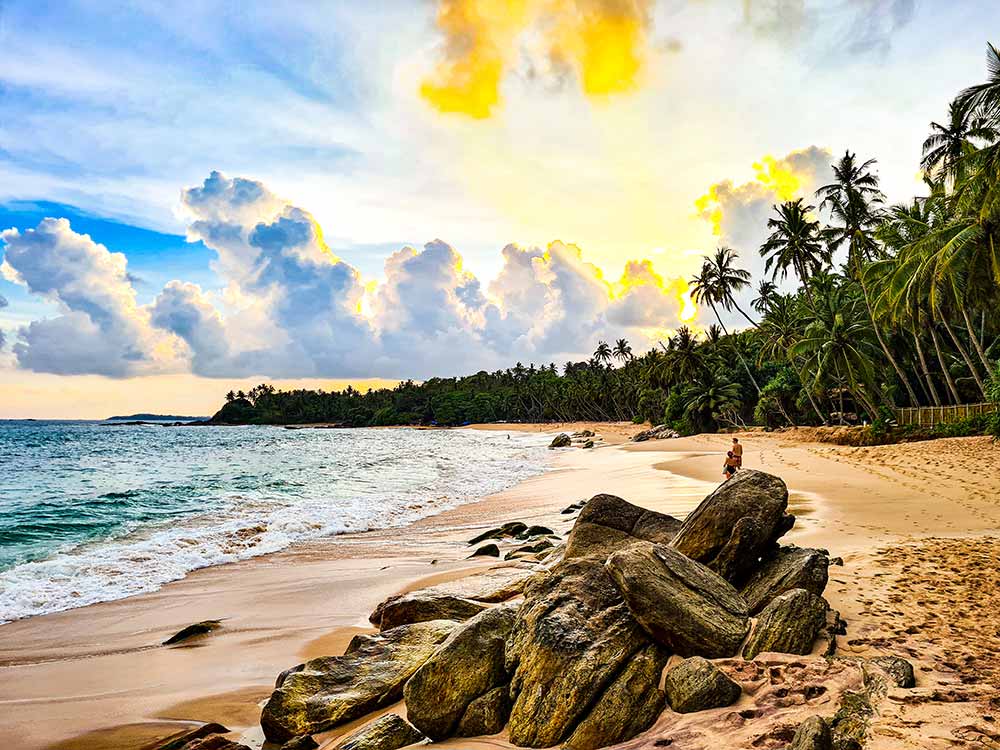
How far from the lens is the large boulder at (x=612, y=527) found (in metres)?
7.77

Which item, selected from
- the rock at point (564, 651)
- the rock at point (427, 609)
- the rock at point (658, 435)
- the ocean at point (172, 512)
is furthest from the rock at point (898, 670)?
the rock at point (658, 435)

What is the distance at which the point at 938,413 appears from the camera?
32031mm

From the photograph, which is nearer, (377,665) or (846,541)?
(377,665)

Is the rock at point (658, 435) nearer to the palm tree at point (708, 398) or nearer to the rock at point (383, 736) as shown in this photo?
the palm tree at point (708, 398)

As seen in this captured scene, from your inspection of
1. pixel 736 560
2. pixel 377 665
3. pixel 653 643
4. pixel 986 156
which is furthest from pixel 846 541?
pixel 986 156

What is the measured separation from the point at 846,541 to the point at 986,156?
57.7 feet

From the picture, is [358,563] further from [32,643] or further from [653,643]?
[653,643]

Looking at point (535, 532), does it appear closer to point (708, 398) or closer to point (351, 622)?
point (351, 622)

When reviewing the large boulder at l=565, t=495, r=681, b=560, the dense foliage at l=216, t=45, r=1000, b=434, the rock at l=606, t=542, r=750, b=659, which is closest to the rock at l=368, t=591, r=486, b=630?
the large boulder at l=565, t=495, r=681, b=560

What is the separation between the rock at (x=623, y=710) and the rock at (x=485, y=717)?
0.71 meters

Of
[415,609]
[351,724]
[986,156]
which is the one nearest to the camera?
[351,724]

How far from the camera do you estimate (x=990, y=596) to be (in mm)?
6484

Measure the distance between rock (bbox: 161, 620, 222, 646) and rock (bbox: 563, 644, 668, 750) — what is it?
6116 millimetres

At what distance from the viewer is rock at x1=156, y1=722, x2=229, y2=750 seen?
527 cm
